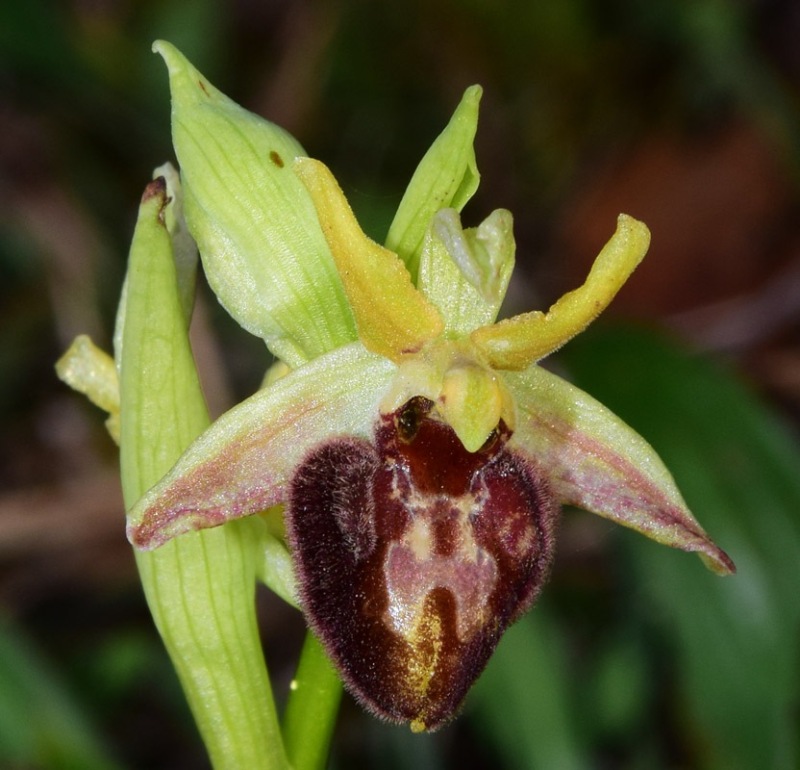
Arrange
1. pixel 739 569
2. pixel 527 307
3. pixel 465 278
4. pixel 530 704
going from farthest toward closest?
pixel 527 307 < pixel 530 704 < pixel 739 569 < pixel 465 278

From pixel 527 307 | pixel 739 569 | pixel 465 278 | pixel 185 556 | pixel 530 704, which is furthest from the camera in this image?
pixel 527 307

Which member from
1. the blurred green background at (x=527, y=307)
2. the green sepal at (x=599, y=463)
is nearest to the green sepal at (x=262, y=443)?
the green sepal at (x=599, y=463)

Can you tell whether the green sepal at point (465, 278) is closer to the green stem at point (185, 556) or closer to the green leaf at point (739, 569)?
the green stem at point (185, 556)

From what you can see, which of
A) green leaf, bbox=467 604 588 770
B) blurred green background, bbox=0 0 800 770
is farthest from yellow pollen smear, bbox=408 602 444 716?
green leaf, bbox=467 604 588 770

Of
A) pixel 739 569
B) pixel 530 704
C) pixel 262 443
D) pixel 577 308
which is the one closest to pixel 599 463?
pixel 577 308

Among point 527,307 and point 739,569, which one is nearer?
point 739,569

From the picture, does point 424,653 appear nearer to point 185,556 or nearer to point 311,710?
point 311,710

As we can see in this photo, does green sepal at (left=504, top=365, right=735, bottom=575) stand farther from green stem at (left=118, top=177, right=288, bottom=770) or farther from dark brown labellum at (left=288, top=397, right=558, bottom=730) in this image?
green stem at (left=118, top=177, right=288, bottom=770)
